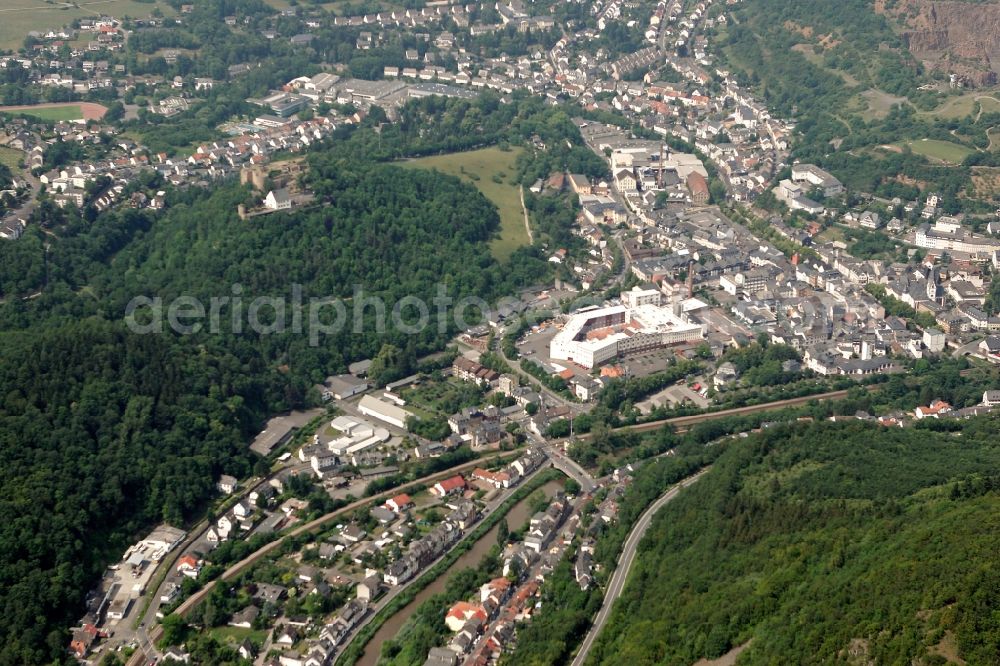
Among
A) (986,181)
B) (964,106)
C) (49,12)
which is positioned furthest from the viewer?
(49,12)

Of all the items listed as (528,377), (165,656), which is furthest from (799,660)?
(528,377)

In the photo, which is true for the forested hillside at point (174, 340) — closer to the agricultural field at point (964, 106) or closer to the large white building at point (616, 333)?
the large white building at point (616, 333)

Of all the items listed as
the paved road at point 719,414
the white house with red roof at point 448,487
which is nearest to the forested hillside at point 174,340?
the white house with red roof at point 448,487

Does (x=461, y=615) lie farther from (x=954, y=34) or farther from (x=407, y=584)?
(x=954, y=34)

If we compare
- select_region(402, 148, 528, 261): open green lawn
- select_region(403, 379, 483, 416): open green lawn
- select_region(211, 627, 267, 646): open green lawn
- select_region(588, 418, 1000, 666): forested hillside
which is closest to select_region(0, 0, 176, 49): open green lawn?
select_region(402, 148, 528, 261): open green lawn

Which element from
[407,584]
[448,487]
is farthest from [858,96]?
[407,584]

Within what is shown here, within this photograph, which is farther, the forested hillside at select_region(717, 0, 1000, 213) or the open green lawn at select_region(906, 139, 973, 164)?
the open green lawn at select_region(906, 139, 973, 164)

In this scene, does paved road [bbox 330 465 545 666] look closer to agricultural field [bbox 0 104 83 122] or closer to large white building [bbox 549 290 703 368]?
large white building [bbox 549 290 703 368]
